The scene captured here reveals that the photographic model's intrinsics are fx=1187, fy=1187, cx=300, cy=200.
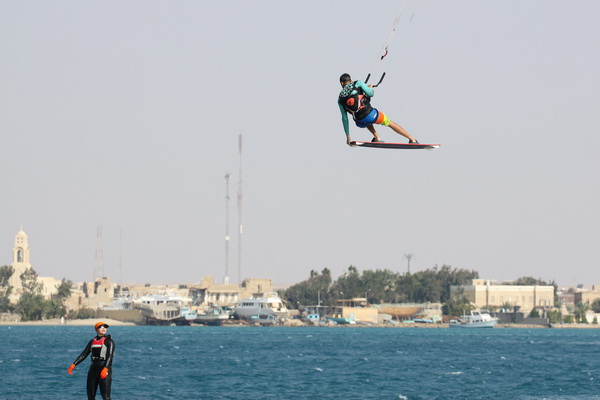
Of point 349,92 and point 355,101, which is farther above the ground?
point 349,92

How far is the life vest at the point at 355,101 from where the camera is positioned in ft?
113

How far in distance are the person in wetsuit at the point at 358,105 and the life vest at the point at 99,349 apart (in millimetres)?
9355

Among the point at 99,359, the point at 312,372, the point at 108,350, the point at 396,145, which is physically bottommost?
the point at 312,372

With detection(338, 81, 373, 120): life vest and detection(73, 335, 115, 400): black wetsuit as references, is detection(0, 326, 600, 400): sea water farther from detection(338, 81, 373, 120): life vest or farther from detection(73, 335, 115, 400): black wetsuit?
detection(338, 81, 373, 120): life vest

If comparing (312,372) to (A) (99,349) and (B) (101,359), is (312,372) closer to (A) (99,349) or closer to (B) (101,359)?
(B) (101,359)

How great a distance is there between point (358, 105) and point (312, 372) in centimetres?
8055

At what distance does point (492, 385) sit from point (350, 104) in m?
67.6

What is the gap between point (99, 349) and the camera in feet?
114

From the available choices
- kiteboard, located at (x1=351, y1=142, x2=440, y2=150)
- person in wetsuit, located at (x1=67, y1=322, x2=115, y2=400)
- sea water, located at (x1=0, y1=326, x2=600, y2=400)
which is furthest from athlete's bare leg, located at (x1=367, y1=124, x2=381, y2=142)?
sea water, located at (x1=0, y1=326, x2=600, y2=400)

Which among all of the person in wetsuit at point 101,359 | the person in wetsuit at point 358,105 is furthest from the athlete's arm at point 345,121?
the person in wetsuit at point 101,359

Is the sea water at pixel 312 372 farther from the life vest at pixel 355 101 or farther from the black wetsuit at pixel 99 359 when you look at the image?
the life vest at pixel 355 101

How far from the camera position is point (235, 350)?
16175 cm

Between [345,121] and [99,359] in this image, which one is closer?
[345,121]

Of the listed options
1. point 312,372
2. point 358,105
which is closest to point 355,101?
point 358,105
